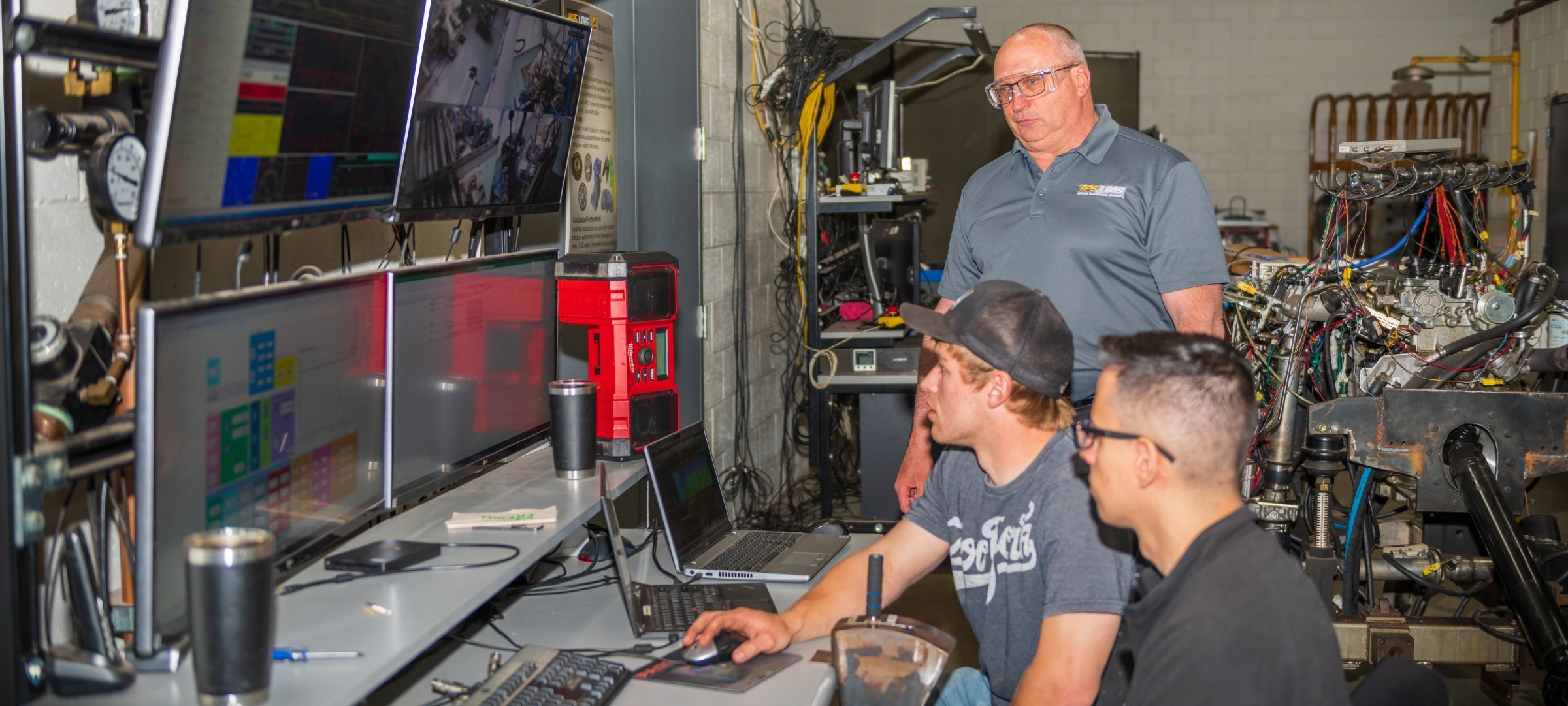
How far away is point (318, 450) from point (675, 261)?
1.24 m

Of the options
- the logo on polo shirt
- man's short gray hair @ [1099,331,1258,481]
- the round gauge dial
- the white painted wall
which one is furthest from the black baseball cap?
the white painted wall

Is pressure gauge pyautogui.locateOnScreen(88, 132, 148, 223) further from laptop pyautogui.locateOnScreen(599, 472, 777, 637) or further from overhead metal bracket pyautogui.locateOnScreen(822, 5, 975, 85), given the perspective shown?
overhead metal bracket pyautogui.locateOnScreen(822, 5, 975, 85)

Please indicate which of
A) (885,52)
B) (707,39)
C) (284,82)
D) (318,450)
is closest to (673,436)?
(318,450)

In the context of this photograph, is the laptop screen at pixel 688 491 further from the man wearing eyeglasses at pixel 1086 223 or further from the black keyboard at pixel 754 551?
the man wearing eyeglasses at pixel 1086 223

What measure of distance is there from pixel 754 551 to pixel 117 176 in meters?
1.48

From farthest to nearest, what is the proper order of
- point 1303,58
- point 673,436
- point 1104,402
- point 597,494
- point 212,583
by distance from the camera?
point 1303,58 < point 673,436 < point 597,494 < point 1104,402 < point 212,583

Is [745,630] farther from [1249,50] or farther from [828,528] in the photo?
[1249,50]

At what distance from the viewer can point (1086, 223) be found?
2740 mm

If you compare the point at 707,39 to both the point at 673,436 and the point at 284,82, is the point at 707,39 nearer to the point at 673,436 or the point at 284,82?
the point at 673,436

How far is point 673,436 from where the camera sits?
8.34ft

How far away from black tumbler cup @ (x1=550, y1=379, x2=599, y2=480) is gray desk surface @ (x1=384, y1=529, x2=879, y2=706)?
250 millimetres

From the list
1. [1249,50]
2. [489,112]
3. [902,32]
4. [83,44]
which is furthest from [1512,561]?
[1249,50]

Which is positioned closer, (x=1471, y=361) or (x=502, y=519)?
(x=502, y=519)

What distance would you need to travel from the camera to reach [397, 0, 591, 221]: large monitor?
2.12 m
